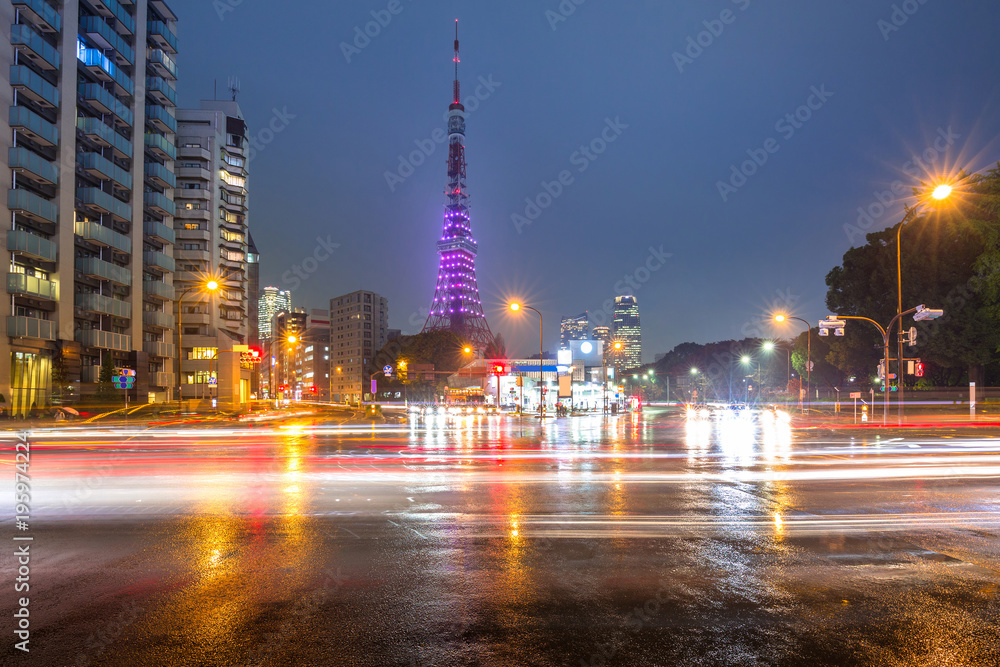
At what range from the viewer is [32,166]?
40.2 m

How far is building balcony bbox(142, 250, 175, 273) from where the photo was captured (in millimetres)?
59250

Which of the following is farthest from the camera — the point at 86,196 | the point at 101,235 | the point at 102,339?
the point at 101,235

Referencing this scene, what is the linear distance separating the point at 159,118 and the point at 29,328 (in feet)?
106

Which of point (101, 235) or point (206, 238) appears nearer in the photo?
point (101, 235)

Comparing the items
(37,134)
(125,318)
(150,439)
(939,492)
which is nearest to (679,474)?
(939,492)

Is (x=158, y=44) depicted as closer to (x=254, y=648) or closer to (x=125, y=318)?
(x=125, y=318)

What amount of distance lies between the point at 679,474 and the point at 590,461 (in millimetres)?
3359

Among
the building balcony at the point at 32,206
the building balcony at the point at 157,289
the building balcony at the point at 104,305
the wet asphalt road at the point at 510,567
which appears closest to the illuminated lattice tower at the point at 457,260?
the building balcony at the point at 157,289

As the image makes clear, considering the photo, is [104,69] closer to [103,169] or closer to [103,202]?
[103,169]

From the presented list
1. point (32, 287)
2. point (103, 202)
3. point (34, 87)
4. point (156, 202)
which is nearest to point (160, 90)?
point (156, 202)

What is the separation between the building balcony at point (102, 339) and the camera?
46594mm

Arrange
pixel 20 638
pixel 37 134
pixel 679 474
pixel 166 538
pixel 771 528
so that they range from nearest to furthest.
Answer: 1. pixel 20 638
2. pixel 166 538
3. pixel 771 528
4. pixel 679 474
5. pixel 37 134

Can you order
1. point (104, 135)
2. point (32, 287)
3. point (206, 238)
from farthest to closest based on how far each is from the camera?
point (206, 238) → point (104, 135) → point (32, 287)

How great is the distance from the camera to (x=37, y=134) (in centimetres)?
4078
